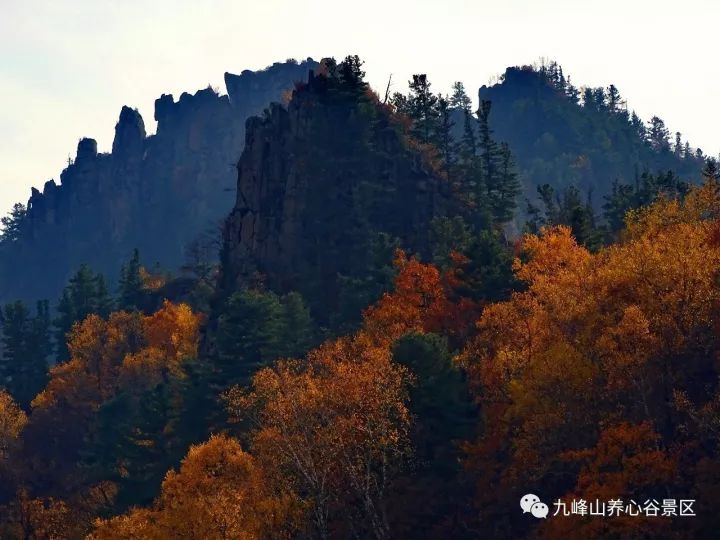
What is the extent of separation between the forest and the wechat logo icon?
18.7 inches

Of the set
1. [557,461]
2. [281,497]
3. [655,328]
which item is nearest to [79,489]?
[281,497]

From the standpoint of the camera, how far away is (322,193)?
93.8 m

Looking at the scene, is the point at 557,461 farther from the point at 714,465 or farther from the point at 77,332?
the point at 77,332

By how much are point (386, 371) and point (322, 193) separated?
165 feet

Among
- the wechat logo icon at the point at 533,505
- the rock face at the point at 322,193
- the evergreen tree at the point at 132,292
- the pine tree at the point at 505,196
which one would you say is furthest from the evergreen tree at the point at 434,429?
the evergreen tree at the point at 132,292

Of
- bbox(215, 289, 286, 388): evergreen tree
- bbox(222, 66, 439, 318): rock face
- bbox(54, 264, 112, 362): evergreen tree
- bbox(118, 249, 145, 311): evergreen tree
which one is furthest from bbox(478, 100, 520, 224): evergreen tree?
bbox(54, 264, 112, 362): evergreen tree

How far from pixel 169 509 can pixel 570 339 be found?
26.7 m

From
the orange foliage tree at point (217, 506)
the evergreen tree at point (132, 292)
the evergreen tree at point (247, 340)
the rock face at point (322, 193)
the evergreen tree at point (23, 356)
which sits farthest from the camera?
the evergreen tree at point (132, 292)

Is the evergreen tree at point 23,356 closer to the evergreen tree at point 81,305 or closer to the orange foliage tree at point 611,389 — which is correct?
the evergreen tree at point 81,305

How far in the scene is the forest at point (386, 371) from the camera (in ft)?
137

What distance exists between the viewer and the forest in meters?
41.6

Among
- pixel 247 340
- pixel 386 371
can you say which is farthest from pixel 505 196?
pixel 386 371

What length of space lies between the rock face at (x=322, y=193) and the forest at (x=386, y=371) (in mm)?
271

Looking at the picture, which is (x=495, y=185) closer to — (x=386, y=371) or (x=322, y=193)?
(x=322, y=193)
